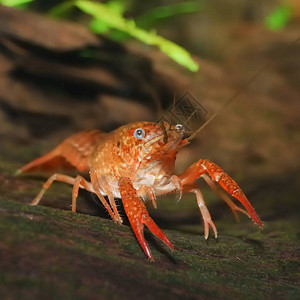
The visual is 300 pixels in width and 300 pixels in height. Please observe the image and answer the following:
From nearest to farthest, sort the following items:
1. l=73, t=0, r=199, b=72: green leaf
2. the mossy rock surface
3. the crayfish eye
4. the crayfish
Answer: the mossy rock surface → the crayfish → the crayfish eye → l=73, t=0, r=199, b=72: green leaf

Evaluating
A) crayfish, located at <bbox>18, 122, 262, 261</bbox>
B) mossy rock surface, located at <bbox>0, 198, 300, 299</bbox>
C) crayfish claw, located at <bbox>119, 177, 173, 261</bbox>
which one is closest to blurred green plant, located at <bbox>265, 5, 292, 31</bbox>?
crayfish, located at <bbox>18, 122, 262, 261</bbox>

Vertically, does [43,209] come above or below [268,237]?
above

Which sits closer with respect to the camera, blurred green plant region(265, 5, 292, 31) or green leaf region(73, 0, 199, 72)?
green leaf region(73, 0, 199, 72)

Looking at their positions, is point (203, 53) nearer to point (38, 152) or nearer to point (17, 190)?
point (38, 152)

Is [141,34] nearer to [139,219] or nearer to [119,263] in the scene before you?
[139,219]

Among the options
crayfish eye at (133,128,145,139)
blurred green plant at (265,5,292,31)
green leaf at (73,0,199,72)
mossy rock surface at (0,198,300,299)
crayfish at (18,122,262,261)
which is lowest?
mossy rock surface at (0,198,300,299)

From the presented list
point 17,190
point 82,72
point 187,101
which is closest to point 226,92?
point 82,72

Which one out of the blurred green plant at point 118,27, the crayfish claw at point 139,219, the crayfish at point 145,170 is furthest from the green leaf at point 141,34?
the crayfish claw at point 139,219

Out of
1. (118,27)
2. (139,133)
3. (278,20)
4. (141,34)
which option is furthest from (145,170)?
(278,20)

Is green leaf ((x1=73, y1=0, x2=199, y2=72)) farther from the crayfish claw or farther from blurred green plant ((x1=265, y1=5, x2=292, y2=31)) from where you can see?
blurred green plant ((x1=265, y1=5, x2=292, y2=31))
